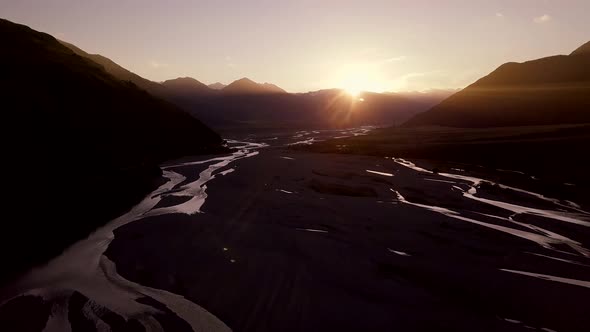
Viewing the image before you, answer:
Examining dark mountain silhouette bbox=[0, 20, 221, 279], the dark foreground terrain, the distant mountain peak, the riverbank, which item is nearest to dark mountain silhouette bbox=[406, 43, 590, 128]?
the distant mountain peak

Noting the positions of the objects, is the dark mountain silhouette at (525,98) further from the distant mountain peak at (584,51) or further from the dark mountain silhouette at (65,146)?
the dark mountain silhouette at (65,146)

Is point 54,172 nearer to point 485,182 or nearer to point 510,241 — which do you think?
point 510,241

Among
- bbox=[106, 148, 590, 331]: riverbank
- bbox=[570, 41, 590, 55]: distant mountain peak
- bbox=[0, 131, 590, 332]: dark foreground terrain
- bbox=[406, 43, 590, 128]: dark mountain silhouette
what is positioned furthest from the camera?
bbox=[570, 41, 590, 55]: distant mountain peak

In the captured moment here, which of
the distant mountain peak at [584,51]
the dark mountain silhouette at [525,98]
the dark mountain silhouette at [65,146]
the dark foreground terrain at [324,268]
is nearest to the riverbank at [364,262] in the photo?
the dark foreground terrain at [324,268]

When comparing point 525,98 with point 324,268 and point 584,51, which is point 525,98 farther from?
point 324,268

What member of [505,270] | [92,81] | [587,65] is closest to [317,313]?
[505,270]

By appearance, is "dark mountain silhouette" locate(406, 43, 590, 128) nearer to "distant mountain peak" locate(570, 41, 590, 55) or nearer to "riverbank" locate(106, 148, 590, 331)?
"distant mountain peak" locate(570, 41, 590, 55)

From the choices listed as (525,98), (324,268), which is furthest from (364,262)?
(525,98)
